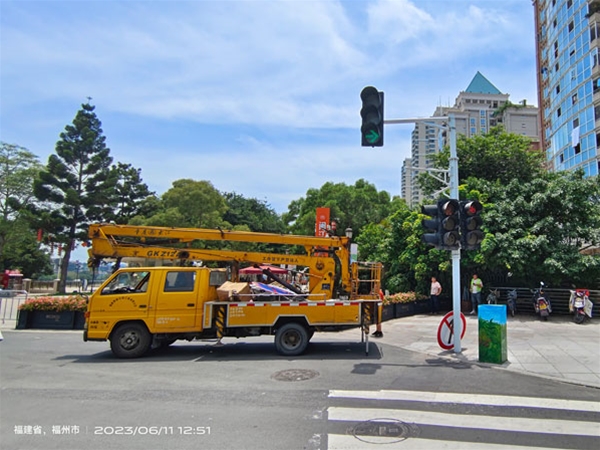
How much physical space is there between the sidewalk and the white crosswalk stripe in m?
2.23

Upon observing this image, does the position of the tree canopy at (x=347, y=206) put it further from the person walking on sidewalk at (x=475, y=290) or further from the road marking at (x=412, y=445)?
the road marking at (x=412, y=445)

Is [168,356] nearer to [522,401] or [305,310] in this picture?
[305,310]

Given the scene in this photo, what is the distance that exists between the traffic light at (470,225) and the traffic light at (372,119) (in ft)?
9.23

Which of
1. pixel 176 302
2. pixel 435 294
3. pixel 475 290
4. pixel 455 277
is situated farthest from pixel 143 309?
pixel 475 290

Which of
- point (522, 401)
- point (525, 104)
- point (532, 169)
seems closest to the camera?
point (522, 401)

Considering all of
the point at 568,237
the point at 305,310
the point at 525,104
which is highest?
the point at 525,104

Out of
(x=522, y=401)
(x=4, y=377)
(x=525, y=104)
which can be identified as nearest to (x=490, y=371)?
(x=522, y=401)

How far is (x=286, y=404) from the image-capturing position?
6.28 metres

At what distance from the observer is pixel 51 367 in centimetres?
911

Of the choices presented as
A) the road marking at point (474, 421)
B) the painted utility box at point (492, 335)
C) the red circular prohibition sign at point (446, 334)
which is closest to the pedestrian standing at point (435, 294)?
the red circular prohibition sign at point (446, 334)

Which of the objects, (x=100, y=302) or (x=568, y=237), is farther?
(x=568, y=237)

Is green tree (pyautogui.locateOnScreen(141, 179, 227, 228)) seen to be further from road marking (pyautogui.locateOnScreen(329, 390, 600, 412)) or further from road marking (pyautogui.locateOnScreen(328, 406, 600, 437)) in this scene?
road marking (pyautogui.locateOnScreen(328, 406, 600, 437))

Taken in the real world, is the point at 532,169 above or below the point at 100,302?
above

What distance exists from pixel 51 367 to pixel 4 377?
3.16ft
